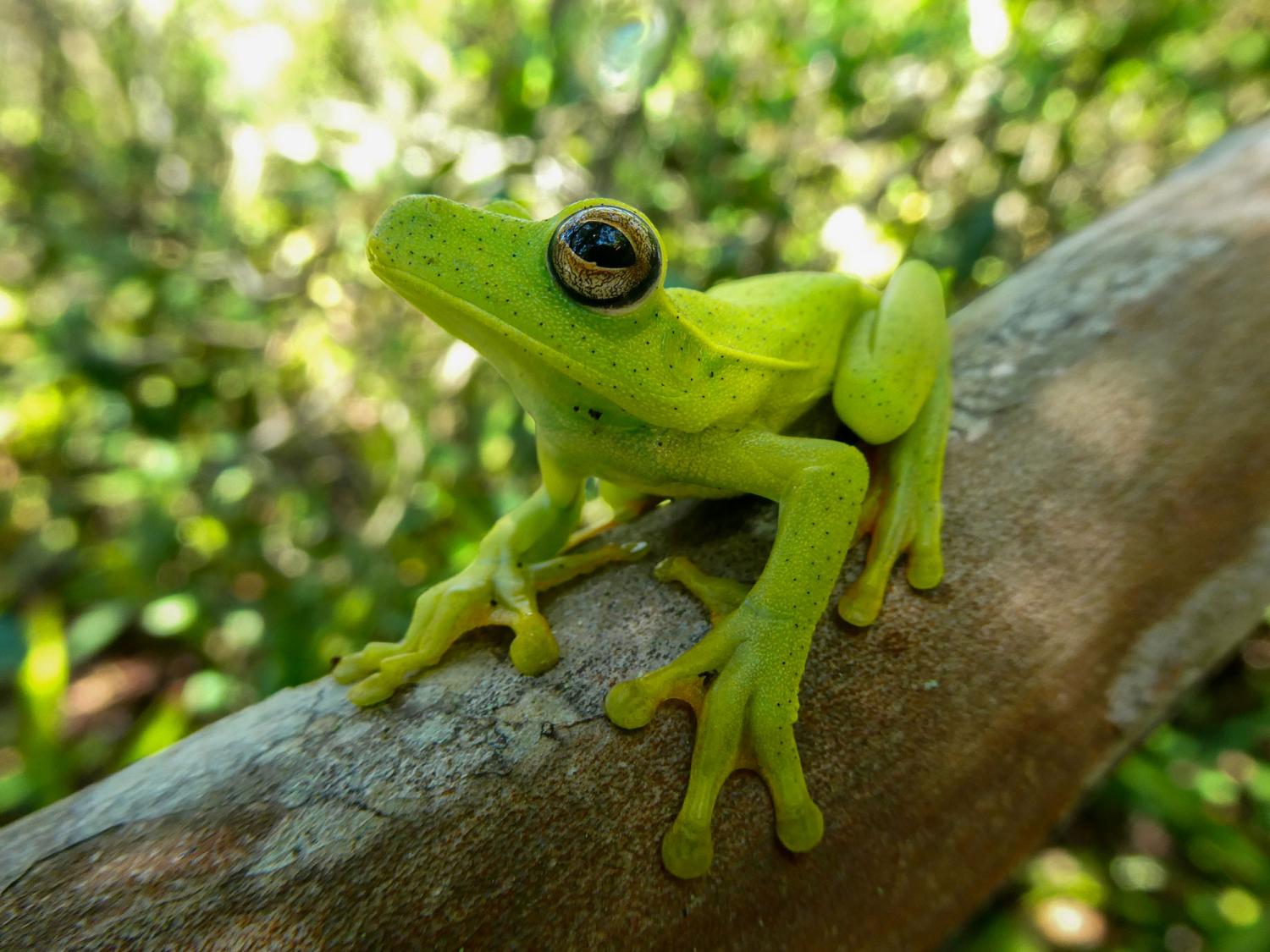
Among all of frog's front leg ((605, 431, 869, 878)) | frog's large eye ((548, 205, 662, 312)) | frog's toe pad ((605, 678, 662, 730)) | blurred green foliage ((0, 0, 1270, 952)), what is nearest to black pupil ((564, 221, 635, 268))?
frog's large eye ((548, 205, 662, 312))

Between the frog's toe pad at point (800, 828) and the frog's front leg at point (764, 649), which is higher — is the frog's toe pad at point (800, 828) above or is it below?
below

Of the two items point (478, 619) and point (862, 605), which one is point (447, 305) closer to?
point (478, 619)

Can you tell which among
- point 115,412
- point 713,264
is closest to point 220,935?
point 713,264

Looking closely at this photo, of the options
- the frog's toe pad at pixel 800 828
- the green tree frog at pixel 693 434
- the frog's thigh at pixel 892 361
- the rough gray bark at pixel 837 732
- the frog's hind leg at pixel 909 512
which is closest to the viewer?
the rough gray bark at pixel 837 732

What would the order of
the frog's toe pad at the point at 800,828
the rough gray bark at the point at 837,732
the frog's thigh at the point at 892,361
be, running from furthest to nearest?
the frog's thigh at the point at 892,361 → the frog's toe pad at the point at 800,828 → the rough gray bark at the point at 837,732

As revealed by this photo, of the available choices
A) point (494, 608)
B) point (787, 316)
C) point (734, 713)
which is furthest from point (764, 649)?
point (787, 316)

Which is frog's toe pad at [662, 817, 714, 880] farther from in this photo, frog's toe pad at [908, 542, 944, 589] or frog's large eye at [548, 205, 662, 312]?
frog's large eye at [548, 205, 662, 312]

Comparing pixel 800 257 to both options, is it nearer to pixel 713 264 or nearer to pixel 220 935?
pixel 713 264

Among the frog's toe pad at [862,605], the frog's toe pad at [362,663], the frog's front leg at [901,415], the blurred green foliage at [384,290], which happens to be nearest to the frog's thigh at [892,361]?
the frog's front leg at [901,415]

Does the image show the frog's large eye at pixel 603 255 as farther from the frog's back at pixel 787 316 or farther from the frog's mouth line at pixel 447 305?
the frog's back at pixel 787 316
